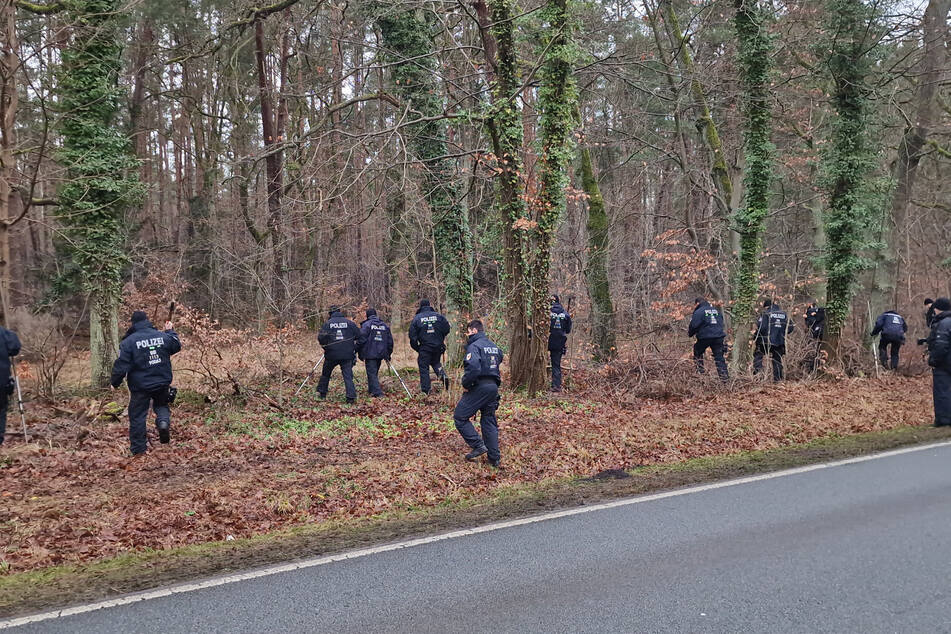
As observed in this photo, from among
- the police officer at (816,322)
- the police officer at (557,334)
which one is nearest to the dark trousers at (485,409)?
the police officer at (557,334)

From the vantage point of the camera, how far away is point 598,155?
26891 millimetres

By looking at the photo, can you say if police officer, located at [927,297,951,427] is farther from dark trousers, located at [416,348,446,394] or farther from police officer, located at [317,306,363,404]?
police officer, located at [317,306,363,404]

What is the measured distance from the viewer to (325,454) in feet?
29.2

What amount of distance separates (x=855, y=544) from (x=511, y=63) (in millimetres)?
10240

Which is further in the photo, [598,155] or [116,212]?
[598,155]

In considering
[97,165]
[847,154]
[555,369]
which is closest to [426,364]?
[555,369]

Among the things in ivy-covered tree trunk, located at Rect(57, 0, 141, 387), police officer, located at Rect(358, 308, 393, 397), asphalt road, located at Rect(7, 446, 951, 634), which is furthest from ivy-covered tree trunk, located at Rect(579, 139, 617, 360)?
ivy-covered tree trunk, located at Rect(57, 0, 141, 387)

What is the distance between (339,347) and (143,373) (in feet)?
15.1

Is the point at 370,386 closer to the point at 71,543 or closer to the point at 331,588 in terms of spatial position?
the point at 71,543

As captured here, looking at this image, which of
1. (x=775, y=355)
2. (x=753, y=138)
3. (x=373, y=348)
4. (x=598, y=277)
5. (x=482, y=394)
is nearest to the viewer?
(x=482, y=394)

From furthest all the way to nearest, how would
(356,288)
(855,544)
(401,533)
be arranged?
(356,288) → (401,533) → (855,544)

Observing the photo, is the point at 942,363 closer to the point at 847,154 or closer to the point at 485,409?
the point at 847,154

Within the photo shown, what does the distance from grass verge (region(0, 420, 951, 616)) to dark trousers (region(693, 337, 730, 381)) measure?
4874mm

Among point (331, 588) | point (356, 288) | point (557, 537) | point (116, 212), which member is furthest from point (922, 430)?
point (356, 288)
